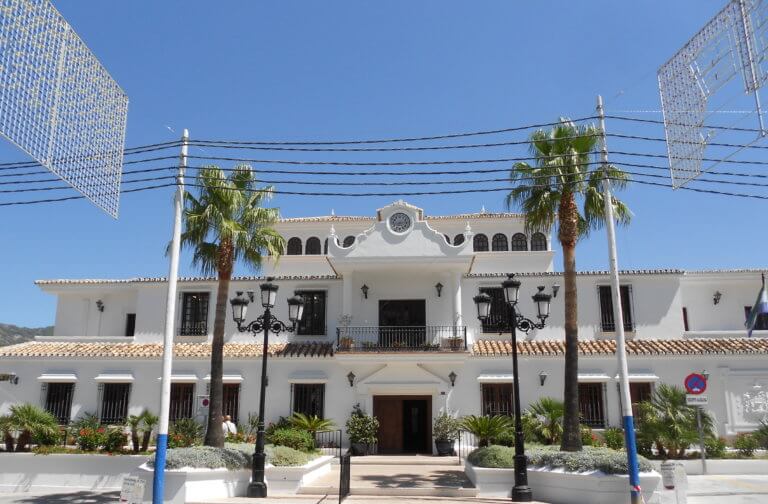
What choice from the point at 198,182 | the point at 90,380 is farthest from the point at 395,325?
the point at 90,380

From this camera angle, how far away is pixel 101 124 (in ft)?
30.2

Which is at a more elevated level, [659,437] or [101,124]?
[101,124]

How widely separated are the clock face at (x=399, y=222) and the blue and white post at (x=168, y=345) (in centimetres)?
1047

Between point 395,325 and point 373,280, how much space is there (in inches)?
77.3

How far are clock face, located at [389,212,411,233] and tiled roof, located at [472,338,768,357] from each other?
5159 millimetres

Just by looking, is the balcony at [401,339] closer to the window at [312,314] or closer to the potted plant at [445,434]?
the window at [312,314]

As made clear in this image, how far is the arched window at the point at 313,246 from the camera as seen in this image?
107 ft

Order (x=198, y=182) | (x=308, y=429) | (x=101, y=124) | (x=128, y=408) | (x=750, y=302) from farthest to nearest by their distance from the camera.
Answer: (x=750, y=302), (x=128, y=408), (x=308, y=429), (x=198, y=182), (x=101, y=124)

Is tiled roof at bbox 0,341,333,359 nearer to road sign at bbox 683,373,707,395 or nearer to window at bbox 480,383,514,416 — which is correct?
window at bbox 480,383,514,416

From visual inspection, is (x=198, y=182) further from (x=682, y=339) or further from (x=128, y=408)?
(x=682, y=339)

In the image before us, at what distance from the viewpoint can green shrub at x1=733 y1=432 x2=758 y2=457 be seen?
19.5 metres

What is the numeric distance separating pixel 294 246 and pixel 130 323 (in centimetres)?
913

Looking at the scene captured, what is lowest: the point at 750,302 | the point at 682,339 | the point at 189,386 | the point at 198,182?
the point at 189,386

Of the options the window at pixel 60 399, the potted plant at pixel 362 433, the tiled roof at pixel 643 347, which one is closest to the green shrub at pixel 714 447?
the tiled roof at pixel 643 347
